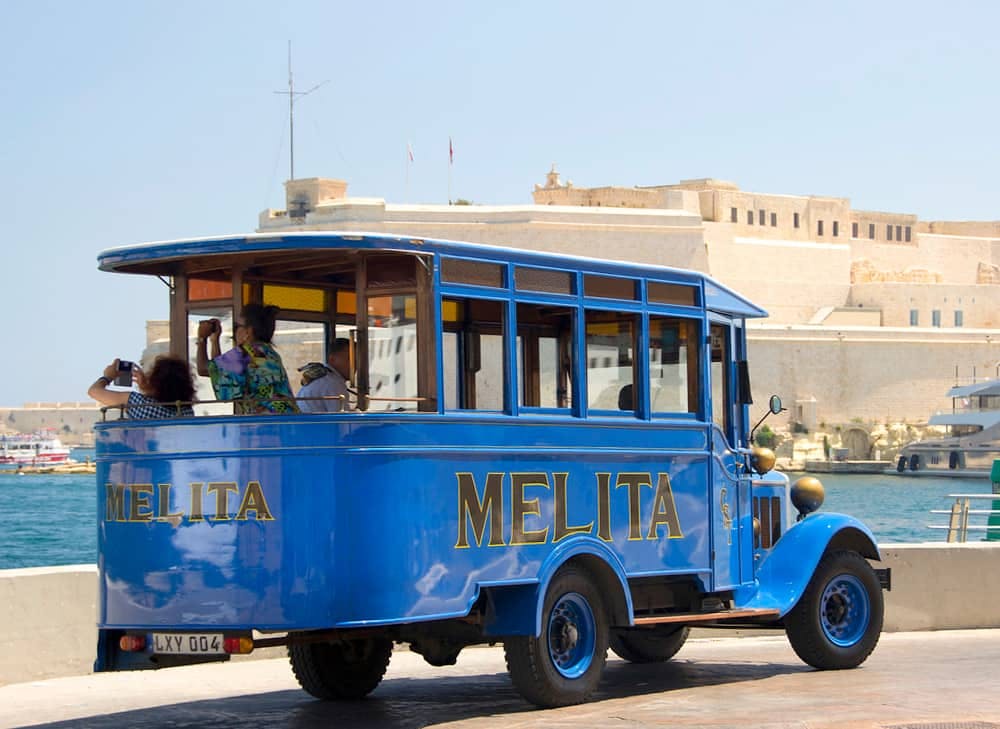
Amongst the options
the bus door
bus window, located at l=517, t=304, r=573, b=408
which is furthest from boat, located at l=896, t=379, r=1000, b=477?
bus window, located at l=517, t=304, r=573, b=408

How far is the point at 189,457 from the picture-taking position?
7.79 m

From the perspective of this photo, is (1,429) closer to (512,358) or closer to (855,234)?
(855,234)

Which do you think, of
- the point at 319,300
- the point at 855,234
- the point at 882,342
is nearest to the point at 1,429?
the point at 855,234

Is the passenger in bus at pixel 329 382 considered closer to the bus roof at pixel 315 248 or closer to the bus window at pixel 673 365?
the bus roof at pixel 315 248

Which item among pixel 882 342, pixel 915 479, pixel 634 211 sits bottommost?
pixel 915 479

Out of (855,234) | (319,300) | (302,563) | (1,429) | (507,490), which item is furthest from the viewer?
(1,429)

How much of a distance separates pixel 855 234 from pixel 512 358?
10050 cm

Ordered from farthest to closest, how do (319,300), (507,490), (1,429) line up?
(1,429), (319,300), (507,490)

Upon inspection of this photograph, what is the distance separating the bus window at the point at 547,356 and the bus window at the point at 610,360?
0.11 metres

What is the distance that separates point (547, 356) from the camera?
8906 millimetres

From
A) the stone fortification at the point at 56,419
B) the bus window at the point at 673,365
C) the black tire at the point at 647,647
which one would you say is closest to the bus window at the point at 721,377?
the bus window at the point at 673,365

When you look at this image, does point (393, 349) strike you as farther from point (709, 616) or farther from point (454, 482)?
point (709, 616)

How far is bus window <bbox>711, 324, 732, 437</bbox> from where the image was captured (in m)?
9.93

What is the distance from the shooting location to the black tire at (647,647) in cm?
1073
